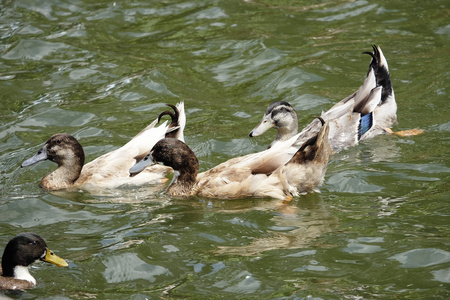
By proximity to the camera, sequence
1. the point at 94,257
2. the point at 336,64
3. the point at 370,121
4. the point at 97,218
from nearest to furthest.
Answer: the point at 94,257 < the point at 97,218 < the point at 370,121 < the point at 336,64

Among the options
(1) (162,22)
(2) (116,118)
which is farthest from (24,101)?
(1) (162,22)

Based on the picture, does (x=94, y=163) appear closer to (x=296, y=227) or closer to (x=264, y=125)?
(x=264, y=125)

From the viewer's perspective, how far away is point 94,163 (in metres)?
10.3

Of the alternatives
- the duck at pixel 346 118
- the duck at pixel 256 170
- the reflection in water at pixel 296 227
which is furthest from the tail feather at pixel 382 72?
the reflection in water at pixel 296 227

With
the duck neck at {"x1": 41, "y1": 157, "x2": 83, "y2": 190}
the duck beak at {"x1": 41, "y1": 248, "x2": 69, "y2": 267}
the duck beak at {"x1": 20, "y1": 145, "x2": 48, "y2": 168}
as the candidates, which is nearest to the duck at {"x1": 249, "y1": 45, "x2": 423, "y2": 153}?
the duck neck at {"x1": 41, "y1": 157, "x2": 83, "y2": 190}

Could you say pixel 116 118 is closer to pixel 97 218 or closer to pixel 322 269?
pixel 97 218

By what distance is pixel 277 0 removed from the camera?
16.2 metres

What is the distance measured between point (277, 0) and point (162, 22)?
2.64 meters

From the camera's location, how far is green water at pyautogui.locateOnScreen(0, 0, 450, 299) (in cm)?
700

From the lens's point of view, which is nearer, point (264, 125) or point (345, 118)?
point (264, 125)

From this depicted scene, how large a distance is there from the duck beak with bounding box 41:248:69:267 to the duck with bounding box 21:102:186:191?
271 cm

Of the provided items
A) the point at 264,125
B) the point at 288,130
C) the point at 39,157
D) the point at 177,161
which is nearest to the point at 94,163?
the point at 39,157

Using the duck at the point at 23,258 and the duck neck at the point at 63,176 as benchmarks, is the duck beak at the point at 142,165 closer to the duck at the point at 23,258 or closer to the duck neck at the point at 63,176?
the duck neck at the point at 63,176

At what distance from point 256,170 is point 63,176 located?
108 inches
